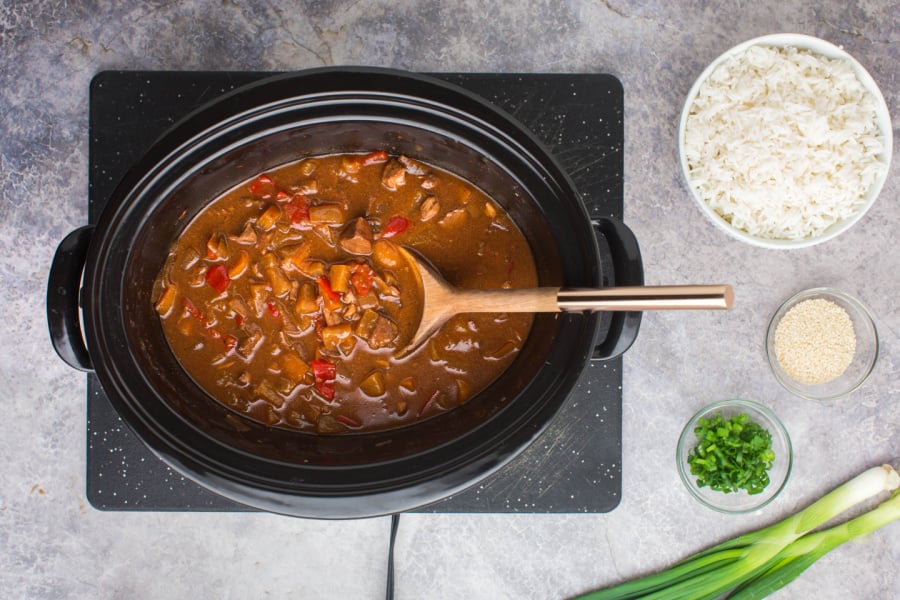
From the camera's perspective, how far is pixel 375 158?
2184 millimetres

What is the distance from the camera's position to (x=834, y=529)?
8.41 feet

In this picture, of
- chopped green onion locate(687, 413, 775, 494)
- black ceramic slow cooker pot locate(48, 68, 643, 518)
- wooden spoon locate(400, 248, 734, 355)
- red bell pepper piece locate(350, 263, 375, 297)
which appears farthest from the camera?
chopped green onion locate(687, 413, 775, 494)

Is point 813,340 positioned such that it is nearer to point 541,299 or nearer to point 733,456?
point 733,456

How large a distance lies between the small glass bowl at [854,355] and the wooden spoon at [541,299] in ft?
3.43

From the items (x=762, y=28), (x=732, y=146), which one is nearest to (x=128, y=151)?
(x=732, y=146)

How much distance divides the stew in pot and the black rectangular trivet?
406 millimetres

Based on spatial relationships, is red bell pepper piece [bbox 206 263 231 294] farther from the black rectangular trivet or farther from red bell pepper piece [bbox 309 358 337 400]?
the black rectangular trivet

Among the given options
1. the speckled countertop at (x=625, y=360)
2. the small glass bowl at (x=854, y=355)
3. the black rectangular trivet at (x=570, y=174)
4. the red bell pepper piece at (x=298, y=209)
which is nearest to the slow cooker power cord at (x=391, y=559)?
the speckled countertop at (x=625, y=360)

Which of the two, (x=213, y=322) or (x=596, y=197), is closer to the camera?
(x=213, y=322)

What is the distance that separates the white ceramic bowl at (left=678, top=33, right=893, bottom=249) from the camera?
2352 mm

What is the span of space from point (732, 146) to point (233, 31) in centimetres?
162

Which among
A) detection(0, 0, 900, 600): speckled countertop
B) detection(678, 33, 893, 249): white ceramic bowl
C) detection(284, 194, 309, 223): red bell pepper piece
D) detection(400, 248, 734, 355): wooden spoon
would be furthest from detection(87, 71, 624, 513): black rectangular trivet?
detection(400, 248, 734, 355): wooden spoon

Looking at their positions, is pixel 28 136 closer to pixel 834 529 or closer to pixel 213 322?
pixel 213 322

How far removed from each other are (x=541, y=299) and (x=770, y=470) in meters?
1.26
